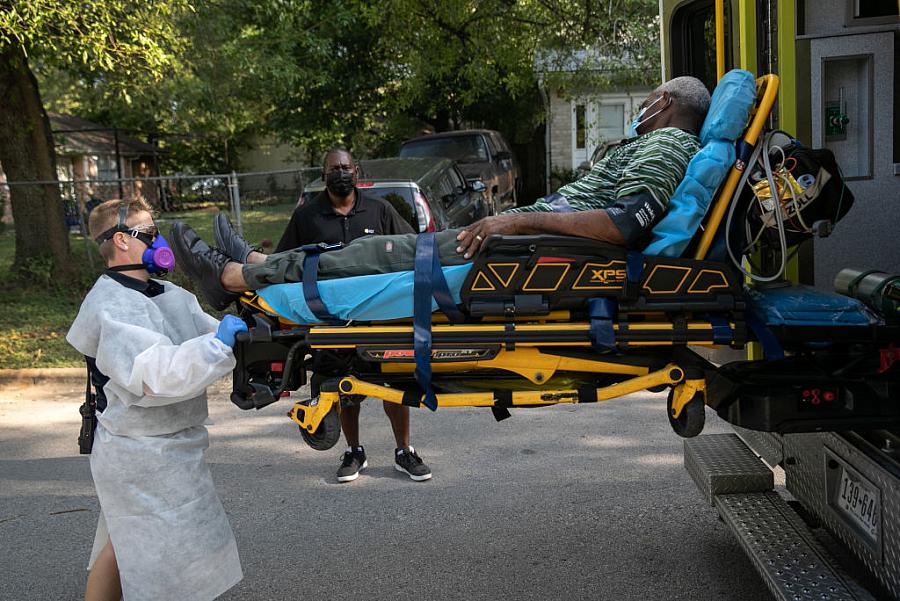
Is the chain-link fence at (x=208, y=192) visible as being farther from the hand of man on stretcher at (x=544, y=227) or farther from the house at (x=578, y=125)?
the hand of man on stretcher at (x=544, y=227)

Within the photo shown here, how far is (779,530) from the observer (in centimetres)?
350

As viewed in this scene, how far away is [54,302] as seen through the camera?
1199cm

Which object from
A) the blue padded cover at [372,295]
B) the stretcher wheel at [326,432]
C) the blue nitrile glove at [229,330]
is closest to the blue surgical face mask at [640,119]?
the blue padded cover at [372,295]

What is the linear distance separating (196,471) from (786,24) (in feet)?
9.88

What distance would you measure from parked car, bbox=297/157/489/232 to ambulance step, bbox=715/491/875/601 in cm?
715

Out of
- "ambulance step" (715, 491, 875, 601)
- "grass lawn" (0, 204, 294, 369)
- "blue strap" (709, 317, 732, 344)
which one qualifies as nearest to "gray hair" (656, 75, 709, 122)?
"blue strap" (709, 317, 732, 344)

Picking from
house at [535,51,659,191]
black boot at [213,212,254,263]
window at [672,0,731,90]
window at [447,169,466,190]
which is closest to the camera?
black boot at [213,212,254,263]

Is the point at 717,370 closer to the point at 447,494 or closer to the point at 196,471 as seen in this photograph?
the point at 196,471

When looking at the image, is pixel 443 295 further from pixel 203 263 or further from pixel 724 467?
pixel 724 467

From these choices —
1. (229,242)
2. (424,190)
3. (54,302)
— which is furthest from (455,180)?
(229,242)

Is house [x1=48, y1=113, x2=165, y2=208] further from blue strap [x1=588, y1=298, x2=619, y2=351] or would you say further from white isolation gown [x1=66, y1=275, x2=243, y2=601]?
blue strap [x1=588, y1=298, x2=619, y2=351]

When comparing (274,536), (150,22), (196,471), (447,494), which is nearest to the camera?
(196,471)

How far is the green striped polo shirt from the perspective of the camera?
329cm

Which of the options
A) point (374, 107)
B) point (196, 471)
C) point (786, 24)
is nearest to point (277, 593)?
point (196, 471)
